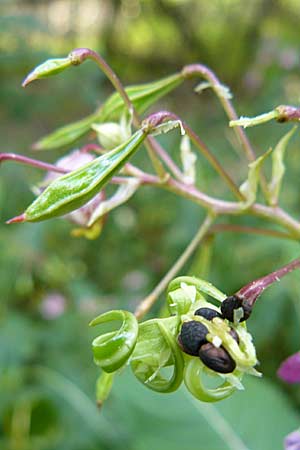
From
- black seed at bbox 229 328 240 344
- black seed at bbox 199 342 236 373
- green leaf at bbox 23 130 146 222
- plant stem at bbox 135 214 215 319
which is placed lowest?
plant stem at bbox 135 214 215 319

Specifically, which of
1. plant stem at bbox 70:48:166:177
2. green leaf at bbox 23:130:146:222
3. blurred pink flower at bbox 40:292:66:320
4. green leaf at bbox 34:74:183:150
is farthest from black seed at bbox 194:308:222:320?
blurred pink flower at bbox 40:292:66:320

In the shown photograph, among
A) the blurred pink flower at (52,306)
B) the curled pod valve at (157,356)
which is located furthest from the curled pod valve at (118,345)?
the blurred pink flower at (52,306)

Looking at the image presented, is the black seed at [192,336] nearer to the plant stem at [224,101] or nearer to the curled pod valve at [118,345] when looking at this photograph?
the curled pod valve at [118,345]

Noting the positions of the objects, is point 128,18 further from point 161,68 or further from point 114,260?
point 114,260

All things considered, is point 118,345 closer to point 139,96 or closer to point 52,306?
point 139,96

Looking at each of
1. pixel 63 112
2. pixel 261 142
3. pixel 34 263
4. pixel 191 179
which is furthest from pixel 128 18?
pixel 191 179

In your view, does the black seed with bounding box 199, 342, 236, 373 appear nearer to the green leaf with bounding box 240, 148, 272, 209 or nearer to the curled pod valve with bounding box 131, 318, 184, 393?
the curled pod valve with bounding box 131, 318, 184, 393
